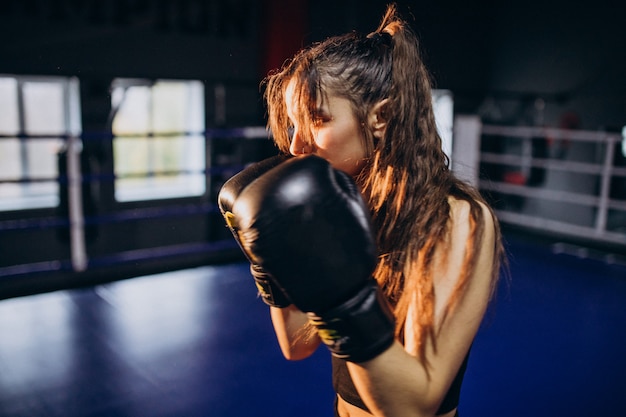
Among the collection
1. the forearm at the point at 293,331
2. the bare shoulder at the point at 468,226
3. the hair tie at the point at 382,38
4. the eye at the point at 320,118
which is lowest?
the forearm at the point at 293,331

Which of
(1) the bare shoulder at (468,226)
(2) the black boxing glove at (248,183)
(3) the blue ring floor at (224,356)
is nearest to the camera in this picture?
(1) the bare shoulder at (468,226)

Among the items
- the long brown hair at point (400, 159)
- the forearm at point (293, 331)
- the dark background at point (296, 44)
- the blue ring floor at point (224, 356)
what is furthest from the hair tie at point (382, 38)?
the dark background at point (296, 44)

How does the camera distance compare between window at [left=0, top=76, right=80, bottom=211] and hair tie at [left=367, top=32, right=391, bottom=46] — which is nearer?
hair tie at [left=367, top=32, right=391, bottom=46]

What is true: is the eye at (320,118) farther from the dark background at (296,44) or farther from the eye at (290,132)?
the dark background at (296,44)

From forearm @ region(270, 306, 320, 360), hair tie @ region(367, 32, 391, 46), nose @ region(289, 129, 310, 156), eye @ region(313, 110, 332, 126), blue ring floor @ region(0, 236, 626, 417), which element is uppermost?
hair tie @ region(367, 32, 391, 46)

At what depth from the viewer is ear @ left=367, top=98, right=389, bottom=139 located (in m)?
0.78

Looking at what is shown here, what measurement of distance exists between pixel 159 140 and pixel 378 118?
535 cm

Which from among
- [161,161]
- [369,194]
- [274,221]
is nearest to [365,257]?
[274,221]

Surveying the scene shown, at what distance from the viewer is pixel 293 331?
3.19ft

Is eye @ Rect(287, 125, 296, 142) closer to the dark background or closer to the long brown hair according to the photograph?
the long brown hair

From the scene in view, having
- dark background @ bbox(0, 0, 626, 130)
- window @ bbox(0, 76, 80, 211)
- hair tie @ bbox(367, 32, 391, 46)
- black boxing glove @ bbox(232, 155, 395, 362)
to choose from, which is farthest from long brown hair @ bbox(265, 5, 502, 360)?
window @ bbox(0, 76, 80, 211)

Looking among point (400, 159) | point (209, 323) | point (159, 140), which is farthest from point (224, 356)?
point (159, 140)

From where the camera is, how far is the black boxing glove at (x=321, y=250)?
2.10 ft

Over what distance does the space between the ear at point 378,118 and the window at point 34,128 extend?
3654mm
